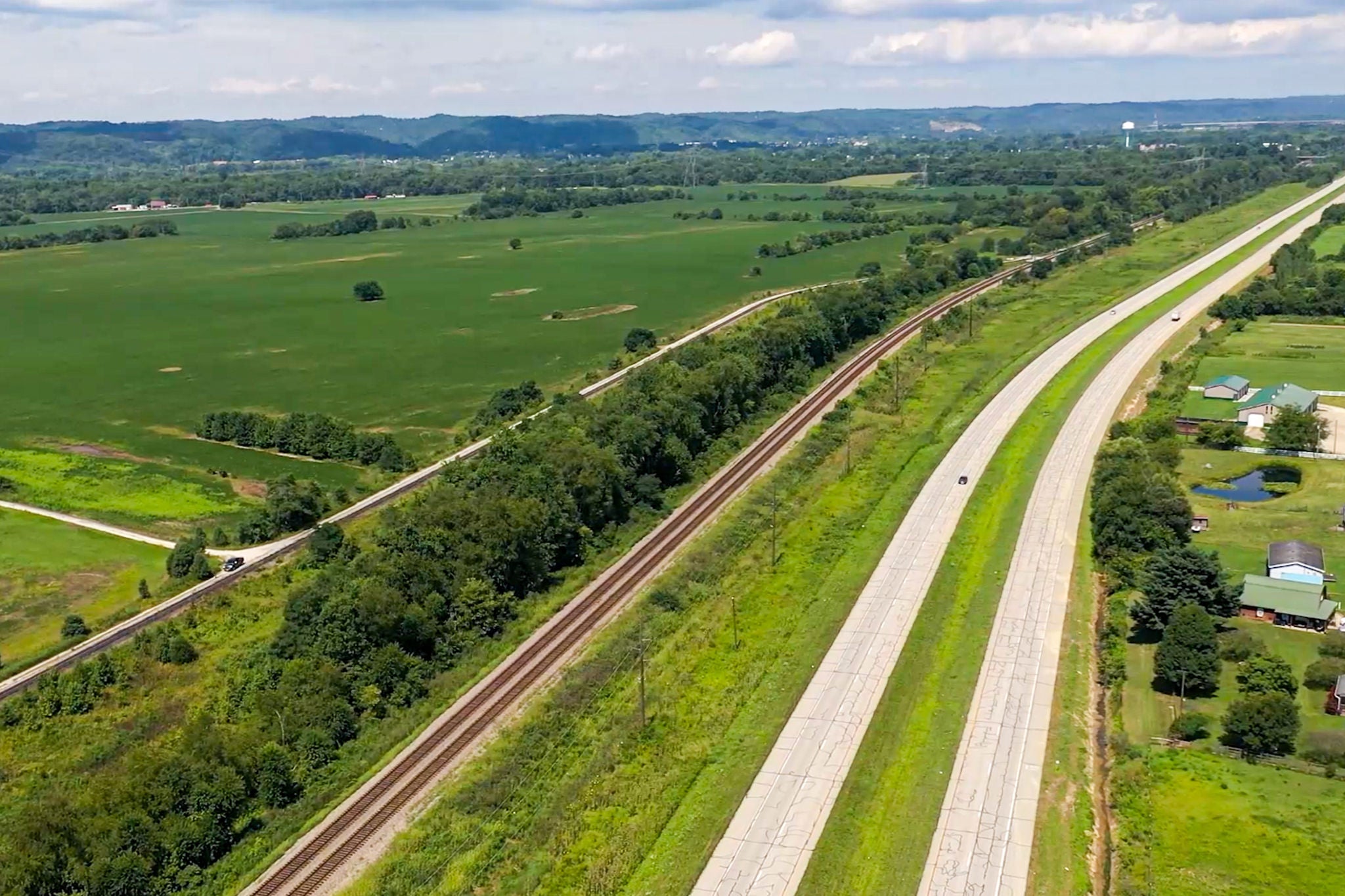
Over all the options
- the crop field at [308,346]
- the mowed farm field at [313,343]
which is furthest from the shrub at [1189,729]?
the mowed farm field at [313,343]

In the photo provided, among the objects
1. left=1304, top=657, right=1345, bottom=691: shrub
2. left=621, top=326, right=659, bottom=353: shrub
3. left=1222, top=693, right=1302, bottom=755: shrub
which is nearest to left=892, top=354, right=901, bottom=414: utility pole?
left=621, top=326, right=659, bottom=353: shrub

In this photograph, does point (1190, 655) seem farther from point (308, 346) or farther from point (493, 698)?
point (308, 346)

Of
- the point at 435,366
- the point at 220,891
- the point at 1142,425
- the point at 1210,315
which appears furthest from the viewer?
the point at 1210,315

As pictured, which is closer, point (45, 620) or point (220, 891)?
point (220, 891)

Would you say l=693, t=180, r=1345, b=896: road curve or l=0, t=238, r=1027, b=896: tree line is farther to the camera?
l=693, t=180, r=1345, b=896: road curve

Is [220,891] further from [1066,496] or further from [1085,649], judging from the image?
[1066,496]

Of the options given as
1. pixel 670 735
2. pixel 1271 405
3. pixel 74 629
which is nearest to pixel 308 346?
pixel 74 629

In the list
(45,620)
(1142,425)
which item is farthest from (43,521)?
(1142,425)

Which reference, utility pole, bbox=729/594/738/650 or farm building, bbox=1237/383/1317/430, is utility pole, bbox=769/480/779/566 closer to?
utility pole, bbox=729/594/738/650
